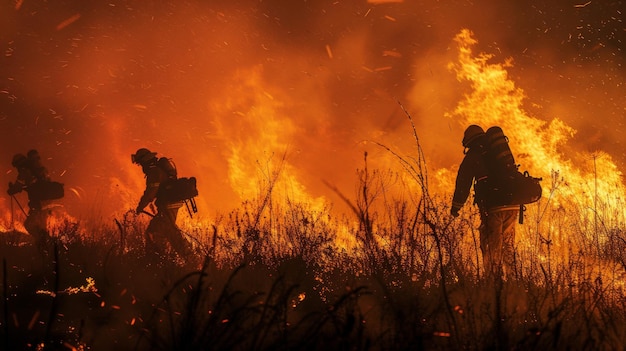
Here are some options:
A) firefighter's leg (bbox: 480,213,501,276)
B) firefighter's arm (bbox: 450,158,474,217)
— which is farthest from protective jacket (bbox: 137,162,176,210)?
firefighter's leg (bbox: 480,213,501,276)

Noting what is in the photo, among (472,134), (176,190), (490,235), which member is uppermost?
(176,190)

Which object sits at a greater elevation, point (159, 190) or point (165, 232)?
point (159, 190)

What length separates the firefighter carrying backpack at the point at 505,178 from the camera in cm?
633

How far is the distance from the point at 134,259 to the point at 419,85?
1227cm

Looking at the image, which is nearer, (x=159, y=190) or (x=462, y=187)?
(x=462, y=187)

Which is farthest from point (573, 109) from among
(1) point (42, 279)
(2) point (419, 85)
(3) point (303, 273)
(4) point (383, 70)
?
(1) point (42, 279)

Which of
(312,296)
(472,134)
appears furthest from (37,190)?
(472,134)

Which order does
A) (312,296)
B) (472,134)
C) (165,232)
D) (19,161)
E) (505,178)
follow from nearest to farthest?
(312,296) < (505,178) < (472,134) < (165,232) < (19,161)

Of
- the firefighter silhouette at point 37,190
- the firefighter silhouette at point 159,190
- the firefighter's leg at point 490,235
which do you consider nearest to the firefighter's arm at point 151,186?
the firefighter silhouette at point 159,190

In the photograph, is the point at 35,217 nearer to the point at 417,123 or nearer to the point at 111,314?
the point at 111,314

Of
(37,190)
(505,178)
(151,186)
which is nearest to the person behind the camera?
(505,178)

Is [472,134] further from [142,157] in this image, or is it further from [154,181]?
[142,157]

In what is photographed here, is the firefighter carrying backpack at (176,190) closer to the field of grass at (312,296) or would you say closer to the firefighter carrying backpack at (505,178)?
the field of grass at (312,296)

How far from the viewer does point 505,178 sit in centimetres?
635
